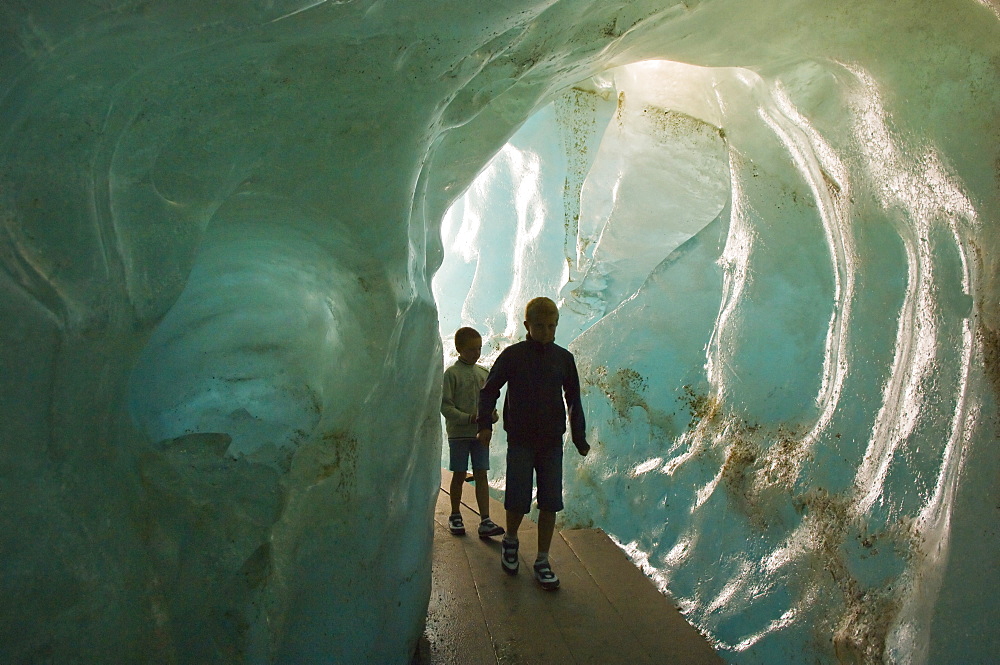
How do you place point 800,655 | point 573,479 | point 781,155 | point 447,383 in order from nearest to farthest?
point 800,655 < point 781,155 < point 447,383 < point 573,479

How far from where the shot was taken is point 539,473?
317 cm

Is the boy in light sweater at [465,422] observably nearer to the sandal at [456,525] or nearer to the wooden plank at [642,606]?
the sandal at [456,525]

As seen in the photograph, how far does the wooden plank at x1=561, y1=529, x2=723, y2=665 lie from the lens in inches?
104

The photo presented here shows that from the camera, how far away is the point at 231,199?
1953 millimetres

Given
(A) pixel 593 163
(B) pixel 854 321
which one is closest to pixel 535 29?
(B) pixel 854 321

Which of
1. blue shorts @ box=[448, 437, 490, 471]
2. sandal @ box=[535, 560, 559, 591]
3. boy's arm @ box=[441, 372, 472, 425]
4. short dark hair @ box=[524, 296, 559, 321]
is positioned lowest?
sandal @ box=[535, 560, 559, 591]

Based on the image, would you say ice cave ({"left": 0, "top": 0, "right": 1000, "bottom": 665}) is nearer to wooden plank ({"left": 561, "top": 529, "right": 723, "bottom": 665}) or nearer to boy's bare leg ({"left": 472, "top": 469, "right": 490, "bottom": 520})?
wooden plank ({"left": 561, "top": 529, "right": 723, "bottom": 665})

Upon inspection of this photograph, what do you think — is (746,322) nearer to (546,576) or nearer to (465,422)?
(465,422)

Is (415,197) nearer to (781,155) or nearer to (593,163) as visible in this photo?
(781,155)

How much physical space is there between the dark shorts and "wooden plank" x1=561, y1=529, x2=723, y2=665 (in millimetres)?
473

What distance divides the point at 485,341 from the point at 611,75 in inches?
86.3

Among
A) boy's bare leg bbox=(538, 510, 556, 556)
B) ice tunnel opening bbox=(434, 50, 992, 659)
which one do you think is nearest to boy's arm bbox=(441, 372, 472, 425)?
boy's bare leg bbox=(538, 510, 556, 556)

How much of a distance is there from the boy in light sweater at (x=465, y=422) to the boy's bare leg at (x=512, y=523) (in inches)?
18.6

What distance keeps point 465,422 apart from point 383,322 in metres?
1.51
